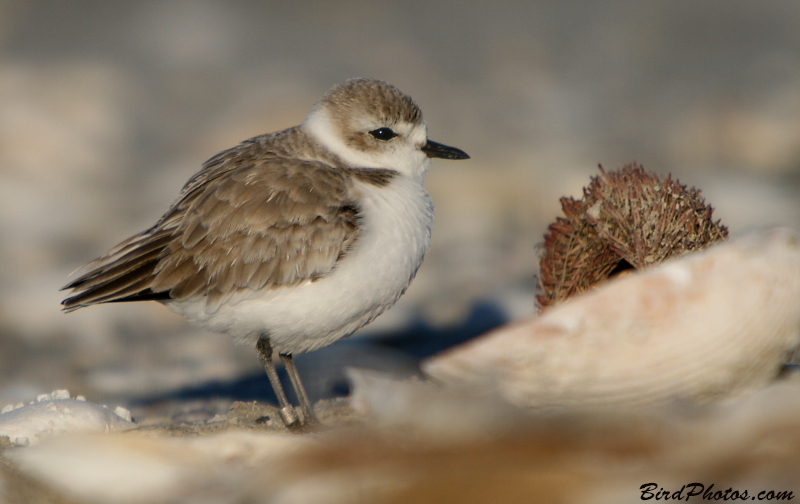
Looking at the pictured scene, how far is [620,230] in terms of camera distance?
4996 millimetres

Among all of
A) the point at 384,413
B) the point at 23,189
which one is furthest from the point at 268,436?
the point at 23,189

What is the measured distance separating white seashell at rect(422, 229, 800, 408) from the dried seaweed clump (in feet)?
3.26

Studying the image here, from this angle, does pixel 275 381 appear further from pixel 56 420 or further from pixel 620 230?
pixel 620 230

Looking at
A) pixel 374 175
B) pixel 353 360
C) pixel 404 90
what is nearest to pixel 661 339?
pixel 353 360

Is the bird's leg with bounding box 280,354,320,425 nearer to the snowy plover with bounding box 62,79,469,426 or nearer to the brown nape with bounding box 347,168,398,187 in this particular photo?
the snowy plover with bounding box 62,79,469,426

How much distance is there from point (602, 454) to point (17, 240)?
338 inches

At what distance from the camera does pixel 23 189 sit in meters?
10.8

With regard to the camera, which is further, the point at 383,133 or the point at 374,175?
the point at 383,133

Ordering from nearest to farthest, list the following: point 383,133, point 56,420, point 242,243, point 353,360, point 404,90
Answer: point 353,360 → point 56,420 → point 242,243 → point 383,133 → point 404,90

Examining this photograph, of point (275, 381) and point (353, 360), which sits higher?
point (275, 381)

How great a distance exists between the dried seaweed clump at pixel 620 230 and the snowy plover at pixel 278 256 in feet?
2.81

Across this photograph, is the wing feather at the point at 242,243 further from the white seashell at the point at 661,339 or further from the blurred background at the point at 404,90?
the blurred background at the point at 404,90

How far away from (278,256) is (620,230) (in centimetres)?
200

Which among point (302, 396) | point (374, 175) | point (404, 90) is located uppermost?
point (404, 90)
